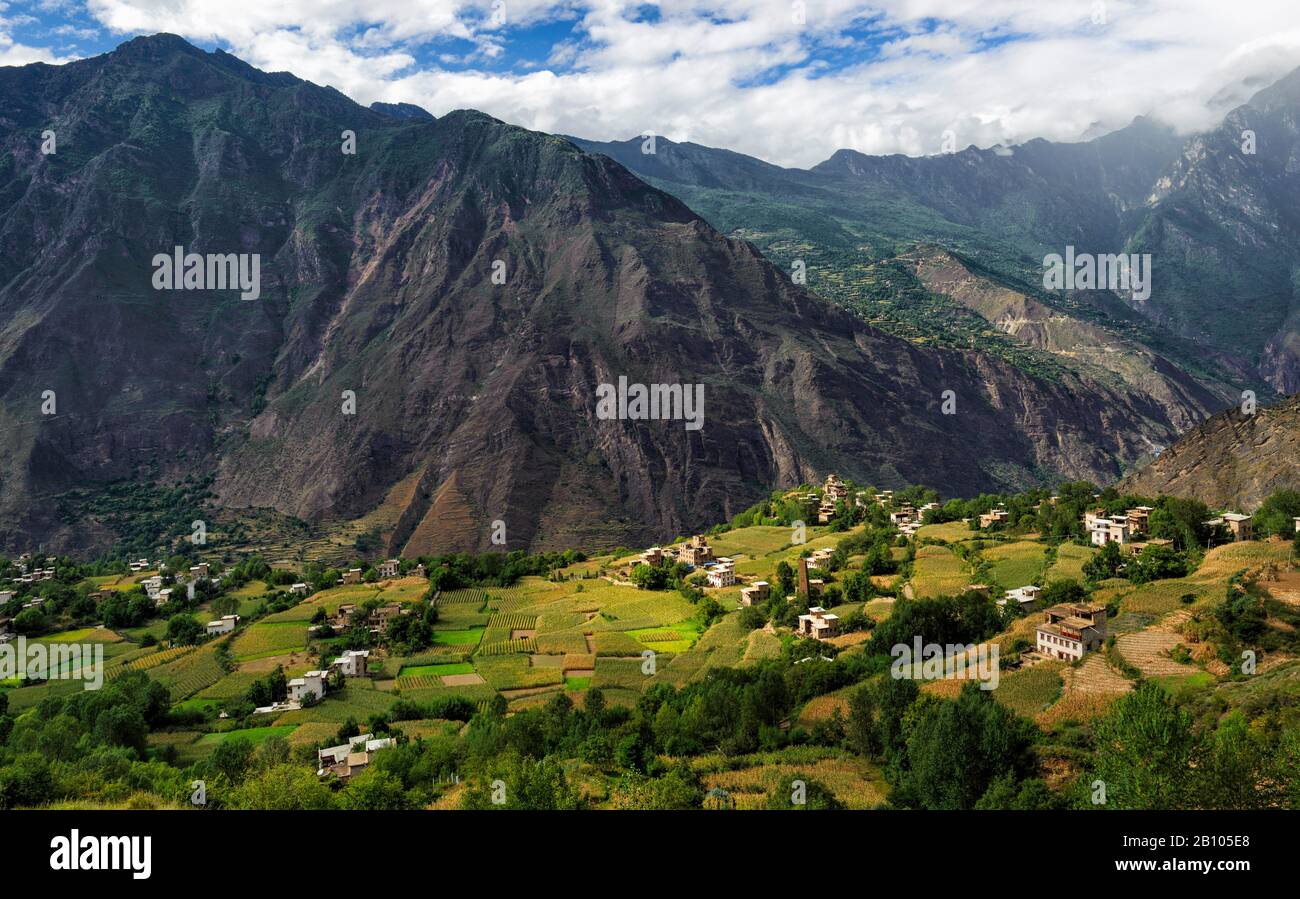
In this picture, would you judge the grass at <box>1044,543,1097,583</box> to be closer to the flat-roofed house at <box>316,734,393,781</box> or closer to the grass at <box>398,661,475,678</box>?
the grass at <box>398,661,475,678</box>

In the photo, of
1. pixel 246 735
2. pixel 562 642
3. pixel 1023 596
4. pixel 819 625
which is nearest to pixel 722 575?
pixel 562 642

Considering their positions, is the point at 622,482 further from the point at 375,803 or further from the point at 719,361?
the point at 375,803

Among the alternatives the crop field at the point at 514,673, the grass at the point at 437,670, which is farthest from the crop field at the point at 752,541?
the grass at the point at 437,670

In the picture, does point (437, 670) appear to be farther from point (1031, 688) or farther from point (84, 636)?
point (1031, 688)

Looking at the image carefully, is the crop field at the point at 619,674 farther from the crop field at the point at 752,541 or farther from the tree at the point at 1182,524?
the tree at the point at 1182,524

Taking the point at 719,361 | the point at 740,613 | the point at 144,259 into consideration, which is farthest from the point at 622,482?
the point at 144,259
